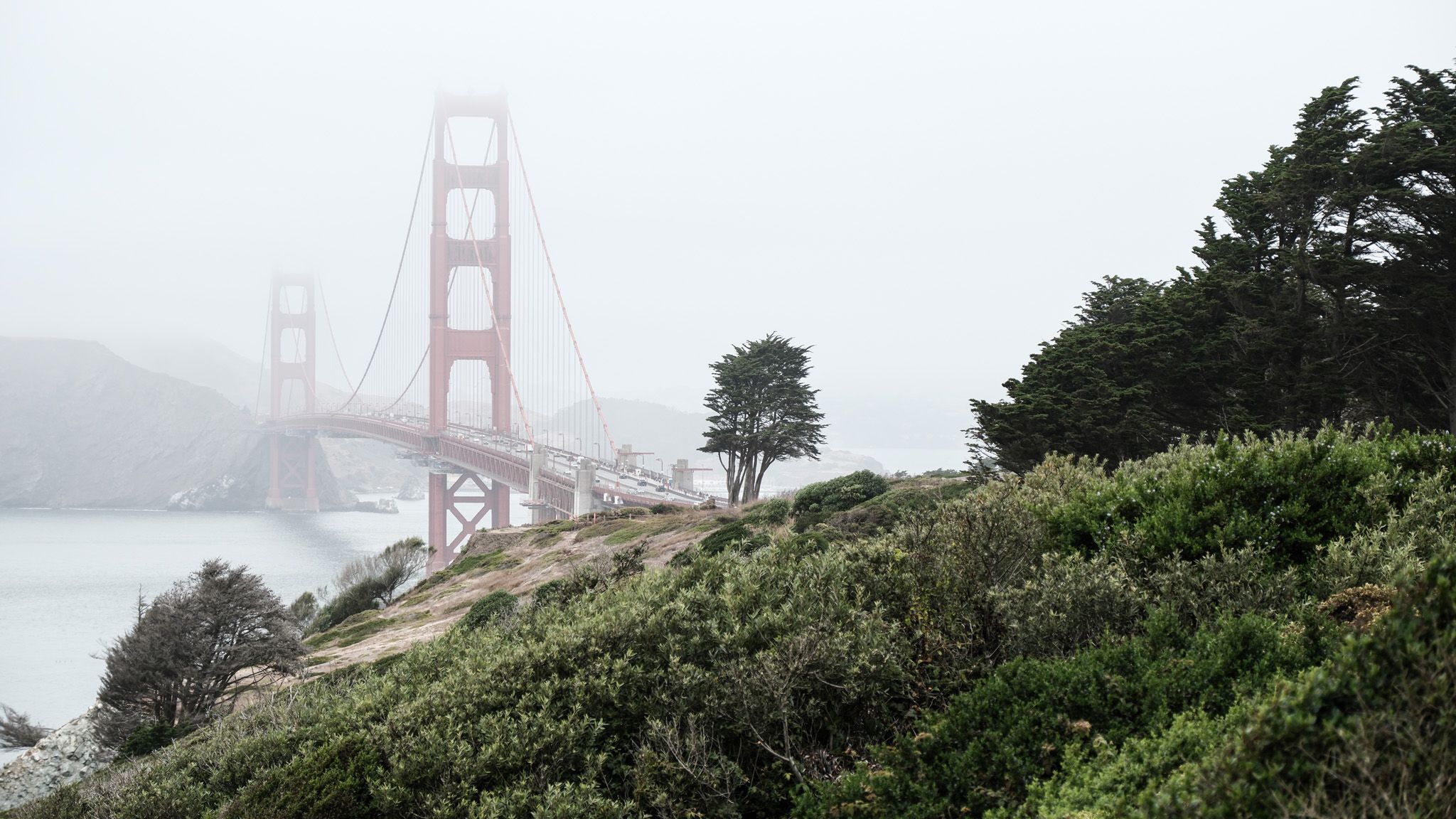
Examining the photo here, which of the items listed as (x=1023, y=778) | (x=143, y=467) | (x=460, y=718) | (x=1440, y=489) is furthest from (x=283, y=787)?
(x=143, y=467)

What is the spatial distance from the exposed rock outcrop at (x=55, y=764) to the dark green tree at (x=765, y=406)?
763 inches

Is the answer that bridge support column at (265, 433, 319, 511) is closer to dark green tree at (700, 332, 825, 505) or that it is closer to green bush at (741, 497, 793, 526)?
dark green tree at (700, 332, 825, 505)

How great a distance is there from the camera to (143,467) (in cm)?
10881

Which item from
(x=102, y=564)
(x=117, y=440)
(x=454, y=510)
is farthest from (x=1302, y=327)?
(x=117, y=440)

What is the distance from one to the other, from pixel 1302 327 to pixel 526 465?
110 feet

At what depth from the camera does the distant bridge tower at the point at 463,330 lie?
51.7 metres

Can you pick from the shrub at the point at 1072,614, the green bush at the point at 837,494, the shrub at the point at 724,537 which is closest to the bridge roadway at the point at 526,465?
the green bush at the point at 837,494

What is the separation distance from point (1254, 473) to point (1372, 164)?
1325 centimetres

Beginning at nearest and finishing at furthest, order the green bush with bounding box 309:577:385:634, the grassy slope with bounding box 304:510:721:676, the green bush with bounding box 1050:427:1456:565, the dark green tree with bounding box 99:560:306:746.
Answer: the green bush with bounding box 1050:427:1456:565 → the dark green tree with bounding box 99:560:306:746 → the grassy slope with bounding box 304:510:721:676 → the green bush with bounding box 309:577:385:634

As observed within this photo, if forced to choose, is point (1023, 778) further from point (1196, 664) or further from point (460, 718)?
point (460, 718)

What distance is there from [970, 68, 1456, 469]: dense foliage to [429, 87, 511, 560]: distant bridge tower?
36382 mm

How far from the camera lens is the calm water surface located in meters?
33.8

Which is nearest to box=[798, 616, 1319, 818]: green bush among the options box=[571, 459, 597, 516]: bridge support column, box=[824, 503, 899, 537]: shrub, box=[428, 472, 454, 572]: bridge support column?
box=[824, 503, 899, 537]: shrub

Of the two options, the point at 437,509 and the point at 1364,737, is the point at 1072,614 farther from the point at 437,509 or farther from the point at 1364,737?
the point at 437,509
